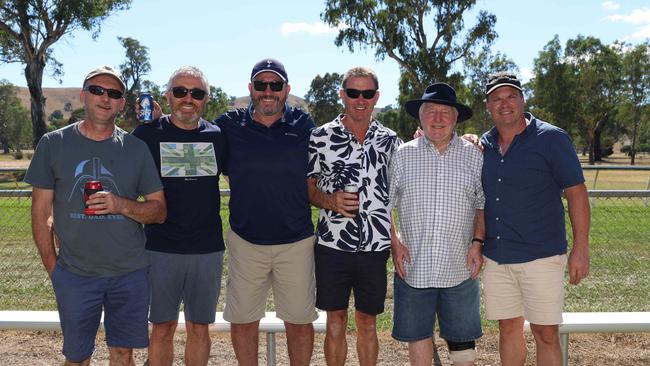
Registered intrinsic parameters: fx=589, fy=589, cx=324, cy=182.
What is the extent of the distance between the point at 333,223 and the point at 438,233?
722 millimetres

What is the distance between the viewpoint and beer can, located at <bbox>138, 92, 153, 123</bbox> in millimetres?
4023

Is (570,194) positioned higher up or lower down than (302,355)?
higher up

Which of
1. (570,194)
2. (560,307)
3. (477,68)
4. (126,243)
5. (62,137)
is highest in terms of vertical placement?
(477,68)

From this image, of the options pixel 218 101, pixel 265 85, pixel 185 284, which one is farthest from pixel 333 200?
pixel 218 101

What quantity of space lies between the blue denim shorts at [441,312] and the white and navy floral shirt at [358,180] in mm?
398

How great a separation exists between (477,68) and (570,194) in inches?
2324

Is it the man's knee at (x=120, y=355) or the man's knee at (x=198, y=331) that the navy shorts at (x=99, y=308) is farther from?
Result: the man's knee at (x=198, y=331)

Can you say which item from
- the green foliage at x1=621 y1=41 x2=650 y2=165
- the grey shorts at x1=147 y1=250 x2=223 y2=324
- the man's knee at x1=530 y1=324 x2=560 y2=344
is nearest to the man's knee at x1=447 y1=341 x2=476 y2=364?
the man's knee at x1=530 y1=324 x2=560 y2=344

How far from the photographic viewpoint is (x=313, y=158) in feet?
13.5

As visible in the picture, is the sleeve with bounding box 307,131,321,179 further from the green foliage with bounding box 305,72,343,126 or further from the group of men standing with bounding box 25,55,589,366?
the green foliage with bounding box 305,72,343,126

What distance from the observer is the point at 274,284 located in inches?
170

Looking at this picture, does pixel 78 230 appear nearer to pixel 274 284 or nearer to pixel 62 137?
pixel 62 137

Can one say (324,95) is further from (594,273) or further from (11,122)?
(594,273)

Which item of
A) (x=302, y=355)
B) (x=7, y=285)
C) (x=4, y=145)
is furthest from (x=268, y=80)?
(x=4, y=145)
